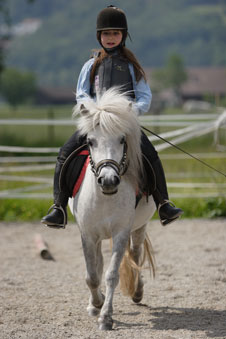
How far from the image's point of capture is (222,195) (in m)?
8.84

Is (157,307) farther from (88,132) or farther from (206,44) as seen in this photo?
(206,44)

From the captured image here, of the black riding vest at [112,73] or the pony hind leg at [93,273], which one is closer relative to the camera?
the pony hind leg at [93,273]

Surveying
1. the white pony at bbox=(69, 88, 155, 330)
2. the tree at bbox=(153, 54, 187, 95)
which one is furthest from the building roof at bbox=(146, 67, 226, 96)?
the white pony at bbox=(69, 88, 155, 330)

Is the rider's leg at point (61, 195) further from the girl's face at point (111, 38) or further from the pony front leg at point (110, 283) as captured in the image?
the girl's face at point (111, 38)

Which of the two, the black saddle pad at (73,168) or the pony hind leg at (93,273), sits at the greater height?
the black saddle pad at (73,168)

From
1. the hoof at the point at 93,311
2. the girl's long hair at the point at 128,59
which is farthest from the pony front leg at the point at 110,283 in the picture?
the girl's long hair at the point at 128,59

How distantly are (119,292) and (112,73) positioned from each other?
2.05 metres

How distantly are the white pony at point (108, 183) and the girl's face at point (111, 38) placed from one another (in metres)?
0.38

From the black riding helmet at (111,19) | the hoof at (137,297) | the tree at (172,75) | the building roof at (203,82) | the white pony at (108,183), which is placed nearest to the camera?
the white pony at (108,183)

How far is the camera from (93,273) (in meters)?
4.21

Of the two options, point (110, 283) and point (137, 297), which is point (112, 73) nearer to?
point (110, 283)

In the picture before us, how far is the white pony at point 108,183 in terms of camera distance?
12.2 ft

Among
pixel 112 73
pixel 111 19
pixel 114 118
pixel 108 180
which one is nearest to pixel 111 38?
pixel 111 19

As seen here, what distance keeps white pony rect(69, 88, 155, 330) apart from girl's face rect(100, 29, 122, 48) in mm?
384
